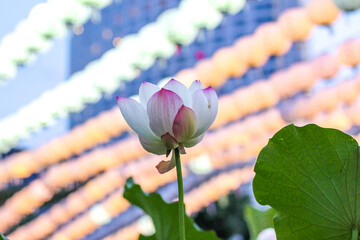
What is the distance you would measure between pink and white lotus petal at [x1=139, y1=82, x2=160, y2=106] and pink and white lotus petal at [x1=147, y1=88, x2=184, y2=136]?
A: 12 millimetres

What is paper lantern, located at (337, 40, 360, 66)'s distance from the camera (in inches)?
88.0

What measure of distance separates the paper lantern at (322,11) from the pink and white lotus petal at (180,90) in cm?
197

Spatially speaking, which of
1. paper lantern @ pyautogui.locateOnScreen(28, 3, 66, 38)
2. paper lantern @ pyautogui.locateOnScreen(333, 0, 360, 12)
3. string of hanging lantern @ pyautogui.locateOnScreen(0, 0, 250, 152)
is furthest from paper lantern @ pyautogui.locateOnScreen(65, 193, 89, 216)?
paper lantern @ pyautogui.locateOnScreen(333, 0, 360, 12)

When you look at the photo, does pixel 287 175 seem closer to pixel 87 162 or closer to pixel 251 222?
pixel 251 222

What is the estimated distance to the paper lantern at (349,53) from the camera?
2.24m

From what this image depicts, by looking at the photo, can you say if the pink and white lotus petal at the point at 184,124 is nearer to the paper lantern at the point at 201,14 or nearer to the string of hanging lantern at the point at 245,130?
the paper lantern at the point at 201,14

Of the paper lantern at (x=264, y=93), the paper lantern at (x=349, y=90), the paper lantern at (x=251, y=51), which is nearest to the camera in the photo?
the paper lantern at (x=349, y=90)

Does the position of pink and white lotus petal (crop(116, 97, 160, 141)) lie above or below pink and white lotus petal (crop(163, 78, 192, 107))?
below

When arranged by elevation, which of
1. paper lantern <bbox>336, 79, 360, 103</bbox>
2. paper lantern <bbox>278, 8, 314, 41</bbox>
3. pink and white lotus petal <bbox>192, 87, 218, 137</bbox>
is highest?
paper lantern <bbox>278, 8, 314, 41</bbox>

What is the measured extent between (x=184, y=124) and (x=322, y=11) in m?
2.06

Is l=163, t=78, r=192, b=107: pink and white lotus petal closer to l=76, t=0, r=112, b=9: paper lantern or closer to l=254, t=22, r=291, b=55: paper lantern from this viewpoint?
l=254, t=22, r=291, b=55: paper lantern

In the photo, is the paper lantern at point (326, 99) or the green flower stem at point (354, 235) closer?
the green flower stem at point (354, 235)

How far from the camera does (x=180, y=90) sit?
22 centimetres

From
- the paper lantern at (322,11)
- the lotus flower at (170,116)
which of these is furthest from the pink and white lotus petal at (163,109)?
the paper lantern at (322,11)
